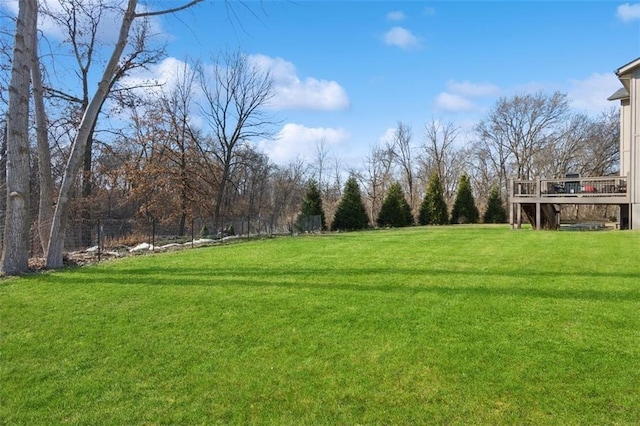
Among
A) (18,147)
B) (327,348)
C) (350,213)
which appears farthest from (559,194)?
(18,147)

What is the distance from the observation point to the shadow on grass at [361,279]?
16.8 feet

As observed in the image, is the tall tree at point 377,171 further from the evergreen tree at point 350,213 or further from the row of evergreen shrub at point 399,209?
the evergreen tree at point 350,213

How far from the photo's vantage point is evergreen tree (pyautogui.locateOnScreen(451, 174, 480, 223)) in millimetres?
29016

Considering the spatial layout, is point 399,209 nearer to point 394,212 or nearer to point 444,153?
point 394,212

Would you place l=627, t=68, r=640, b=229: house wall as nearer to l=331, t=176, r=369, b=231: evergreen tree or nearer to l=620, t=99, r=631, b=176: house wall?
l=620, t=99, r=631, b=176: house wall

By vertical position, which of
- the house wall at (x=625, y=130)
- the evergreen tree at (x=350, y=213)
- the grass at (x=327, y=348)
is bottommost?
the grass at (x=327, y=348)

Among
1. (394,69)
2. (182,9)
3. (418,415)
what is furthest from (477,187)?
(418,415)

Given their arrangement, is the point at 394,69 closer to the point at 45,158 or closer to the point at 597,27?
the point at 597,27

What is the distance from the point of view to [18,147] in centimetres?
727

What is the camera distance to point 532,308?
4.43 m

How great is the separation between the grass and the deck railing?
30.7ft

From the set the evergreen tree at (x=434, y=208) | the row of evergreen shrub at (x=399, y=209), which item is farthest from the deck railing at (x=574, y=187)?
the evergreen tree at (x=434, y=208)

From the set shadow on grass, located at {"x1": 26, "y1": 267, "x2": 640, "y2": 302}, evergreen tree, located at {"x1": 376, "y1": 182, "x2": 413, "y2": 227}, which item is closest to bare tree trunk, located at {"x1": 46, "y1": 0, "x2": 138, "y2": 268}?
shadow on grass, located at {"x1": 26, "y1": 267, "x2": 640, "y2": 302}

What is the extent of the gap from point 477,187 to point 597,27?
28.7m
